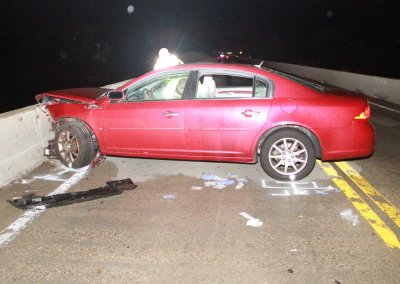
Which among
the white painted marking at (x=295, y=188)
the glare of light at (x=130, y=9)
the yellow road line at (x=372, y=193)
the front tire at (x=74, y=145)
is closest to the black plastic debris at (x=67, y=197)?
the front tire at (x=74, y=145)

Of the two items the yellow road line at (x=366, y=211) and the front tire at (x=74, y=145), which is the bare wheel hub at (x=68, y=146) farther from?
the yellow road line at (x=366, y=211)

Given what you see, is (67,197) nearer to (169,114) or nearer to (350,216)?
(169,114)

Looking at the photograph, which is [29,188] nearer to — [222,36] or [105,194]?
[105,194]

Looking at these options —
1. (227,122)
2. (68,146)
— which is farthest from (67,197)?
(227,122)

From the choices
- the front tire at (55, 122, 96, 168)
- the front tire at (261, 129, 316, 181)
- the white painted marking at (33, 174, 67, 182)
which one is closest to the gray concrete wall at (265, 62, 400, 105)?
the front tire at (261, 129, 316, 181)

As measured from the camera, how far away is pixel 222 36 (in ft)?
509

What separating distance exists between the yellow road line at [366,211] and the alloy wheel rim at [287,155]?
567 millimetres

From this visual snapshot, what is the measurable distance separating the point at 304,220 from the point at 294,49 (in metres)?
94.0

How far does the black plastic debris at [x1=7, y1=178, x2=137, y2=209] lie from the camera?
191 inches

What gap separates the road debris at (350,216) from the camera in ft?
14.1

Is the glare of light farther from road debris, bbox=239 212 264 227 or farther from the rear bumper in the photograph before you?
road debris, bbox=239 212 264 227

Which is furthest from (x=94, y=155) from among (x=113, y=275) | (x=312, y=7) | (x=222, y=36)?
(x=222, y=36)

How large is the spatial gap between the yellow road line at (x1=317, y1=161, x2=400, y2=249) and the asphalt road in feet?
0.04

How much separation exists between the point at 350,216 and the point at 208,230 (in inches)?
61.1
